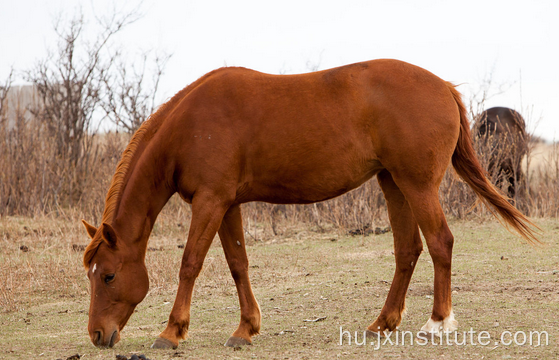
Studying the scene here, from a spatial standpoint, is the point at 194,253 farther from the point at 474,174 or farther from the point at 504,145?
the point at 504,145

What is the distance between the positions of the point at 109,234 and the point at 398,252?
2154 millimetres

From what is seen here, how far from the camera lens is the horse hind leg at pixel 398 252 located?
4008mm

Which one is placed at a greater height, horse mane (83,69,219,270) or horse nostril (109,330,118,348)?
horse mane (83,69,219,270)

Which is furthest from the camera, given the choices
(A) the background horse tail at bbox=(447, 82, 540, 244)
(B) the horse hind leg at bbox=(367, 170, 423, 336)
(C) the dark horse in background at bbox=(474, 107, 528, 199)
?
(C) the dark horse in background at bbox=(474, 107, 528, 199)

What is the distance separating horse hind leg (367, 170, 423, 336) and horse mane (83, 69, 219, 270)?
5.73 feet

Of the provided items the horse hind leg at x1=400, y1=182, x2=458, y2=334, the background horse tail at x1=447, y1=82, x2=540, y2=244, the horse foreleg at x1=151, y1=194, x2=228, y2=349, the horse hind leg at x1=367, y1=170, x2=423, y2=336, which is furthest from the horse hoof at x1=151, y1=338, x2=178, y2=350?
the background horse tail at x1=447, y1=82, x2=540, y2=244

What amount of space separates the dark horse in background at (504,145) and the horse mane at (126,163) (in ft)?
19.0

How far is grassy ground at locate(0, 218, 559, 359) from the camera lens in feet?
12.0

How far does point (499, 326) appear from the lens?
3893 millimetres

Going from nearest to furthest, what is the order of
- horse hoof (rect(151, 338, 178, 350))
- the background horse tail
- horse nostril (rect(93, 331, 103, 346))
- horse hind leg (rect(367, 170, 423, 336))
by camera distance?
horse hoof (rect(151, 338, 178, 350)), horse nostril (rect(93, 331, 103, 346)), horse hind leg (rect(367, 170, 423, 336)), the background horse tail

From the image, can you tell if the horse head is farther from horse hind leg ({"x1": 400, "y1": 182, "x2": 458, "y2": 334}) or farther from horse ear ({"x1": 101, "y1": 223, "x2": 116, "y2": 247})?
horse hind leg ({"x1": 400, "y1": 182, "x2": 458, "y2": 334})

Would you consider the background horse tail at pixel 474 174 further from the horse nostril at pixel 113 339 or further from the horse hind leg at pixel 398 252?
the horse nostril at pixel 113 339

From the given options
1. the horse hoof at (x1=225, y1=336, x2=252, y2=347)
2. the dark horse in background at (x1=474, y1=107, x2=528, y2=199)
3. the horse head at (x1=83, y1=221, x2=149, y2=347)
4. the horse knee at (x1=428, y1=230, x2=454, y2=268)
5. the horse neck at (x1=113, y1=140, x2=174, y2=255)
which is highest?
the dark horse in background at (x1=474, y1=107, x2=528, y2=199)

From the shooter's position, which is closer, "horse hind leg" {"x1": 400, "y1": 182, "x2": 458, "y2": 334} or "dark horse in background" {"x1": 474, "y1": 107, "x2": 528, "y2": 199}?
"horse hind leg" {"x1": 400, "y1": 182, "x2": 458, "y2": 334}
